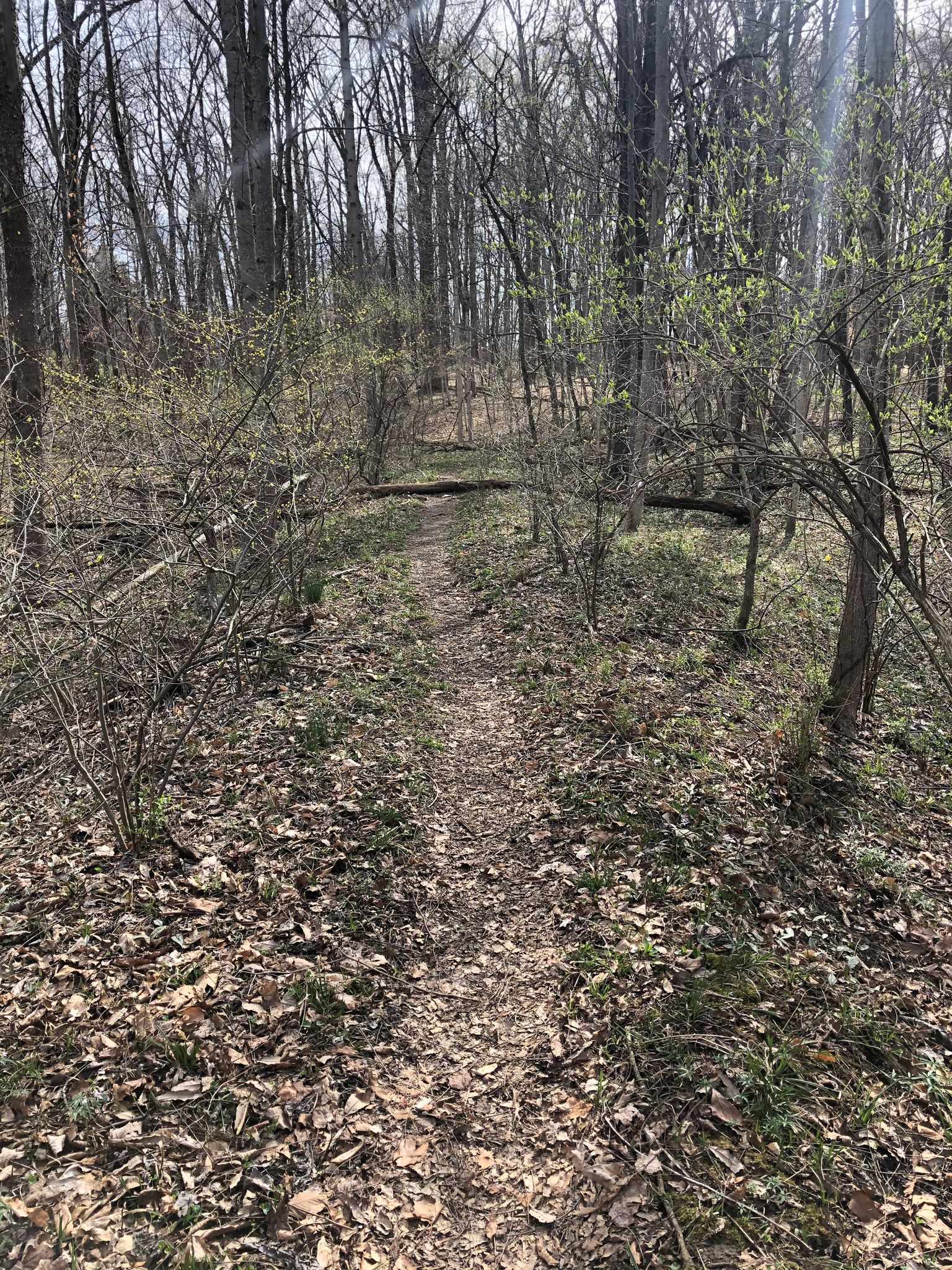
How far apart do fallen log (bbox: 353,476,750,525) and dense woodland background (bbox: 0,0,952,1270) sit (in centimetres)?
32

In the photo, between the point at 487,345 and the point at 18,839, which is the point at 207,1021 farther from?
the point at 487,345

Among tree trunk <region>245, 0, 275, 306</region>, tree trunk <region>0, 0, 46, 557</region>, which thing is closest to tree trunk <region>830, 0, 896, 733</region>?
tree trunk <region>245, 0, 275, 306</region>

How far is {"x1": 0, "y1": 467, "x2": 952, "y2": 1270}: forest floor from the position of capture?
253 cm

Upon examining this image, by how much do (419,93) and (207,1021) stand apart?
26511 mm

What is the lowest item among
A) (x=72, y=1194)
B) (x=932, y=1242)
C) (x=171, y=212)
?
(x=932, y=1242)

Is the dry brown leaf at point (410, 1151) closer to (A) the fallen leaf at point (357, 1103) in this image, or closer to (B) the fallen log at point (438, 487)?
(A) the fallen leaf at point (357, 1103)

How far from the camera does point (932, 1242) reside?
247 centimetres

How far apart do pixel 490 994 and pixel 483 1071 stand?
0.41m

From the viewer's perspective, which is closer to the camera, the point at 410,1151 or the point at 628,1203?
the point at 628,1203

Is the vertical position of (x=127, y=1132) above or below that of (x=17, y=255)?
below

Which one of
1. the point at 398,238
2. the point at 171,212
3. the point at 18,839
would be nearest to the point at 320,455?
the point at 18,839

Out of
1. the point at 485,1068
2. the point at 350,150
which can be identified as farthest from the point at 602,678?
the point at 350,150

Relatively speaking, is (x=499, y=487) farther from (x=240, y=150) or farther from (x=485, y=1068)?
(x=485, y=1068)

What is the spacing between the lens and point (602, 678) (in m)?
6.27
